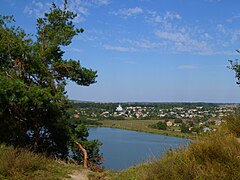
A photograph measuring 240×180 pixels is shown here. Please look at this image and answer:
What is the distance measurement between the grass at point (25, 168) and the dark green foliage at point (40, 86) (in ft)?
5.04

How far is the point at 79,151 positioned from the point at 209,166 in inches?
282

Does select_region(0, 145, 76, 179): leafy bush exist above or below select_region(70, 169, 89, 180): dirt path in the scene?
above

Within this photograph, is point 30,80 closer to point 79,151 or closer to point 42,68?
point 42,68

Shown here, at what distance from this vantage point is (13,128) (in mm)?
7855

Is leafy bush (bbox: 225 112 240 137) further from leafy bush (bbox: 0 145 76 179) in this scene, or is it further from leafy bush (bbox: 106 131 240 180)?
leafy bush (bbox: 0 145 76 179)

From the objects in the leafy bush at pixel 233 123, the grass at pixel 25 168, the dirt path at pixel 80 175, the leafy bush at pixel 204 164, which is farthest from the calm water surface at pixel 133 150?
the grass at pixel 25 168

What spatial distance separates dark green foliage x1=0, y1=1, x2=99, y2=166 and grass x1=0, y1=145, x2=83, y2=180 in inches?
60.5

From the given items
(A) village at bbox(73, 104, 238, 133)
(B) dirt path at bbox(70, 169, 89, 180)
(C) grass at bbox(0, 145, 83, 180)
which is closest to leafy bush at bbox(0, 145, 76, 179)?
(C) grass at bbox(0, 145, 83, 180)

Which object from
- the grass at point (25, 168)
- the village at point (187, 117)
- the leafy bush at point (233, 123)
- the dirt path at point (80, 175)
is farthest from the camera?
the village at point (187, 117)

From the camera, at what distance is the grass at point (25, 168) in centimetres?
504

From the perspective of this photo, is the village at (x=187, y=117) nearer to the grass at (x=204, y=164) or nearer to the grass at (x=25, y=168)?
the grass at (x=204, y=164)

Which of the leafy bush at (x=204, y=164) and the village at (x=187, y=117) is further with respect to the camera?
the village at (x=187, y=117)

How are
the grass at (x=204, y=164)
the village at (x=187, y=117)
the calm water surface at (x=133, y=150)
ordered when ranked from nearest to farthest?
the grass at (x=204, y=164)
the calm water surface at (x=133, y=150)
the village at (x=187, y=117)

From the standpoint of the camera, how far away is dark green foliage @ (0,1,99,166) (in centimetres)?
720
